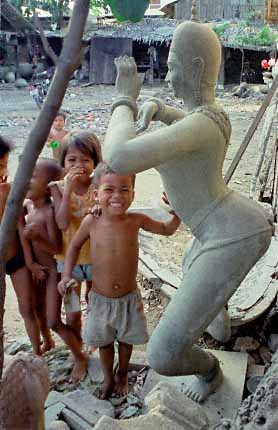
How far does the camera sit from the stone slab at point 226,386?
2.38 m

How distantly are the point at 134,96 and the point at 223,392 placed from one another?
1339mm

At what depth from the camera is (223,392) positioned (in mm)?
2473

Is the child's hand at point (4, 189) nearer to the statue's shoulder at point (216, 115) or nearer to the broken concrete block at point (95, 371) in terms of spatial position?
the broken concrete block at point (95, 371)

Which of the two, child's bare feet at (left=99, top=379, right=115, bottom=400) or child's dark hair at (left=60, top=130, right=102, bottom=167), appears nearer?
child's bare feet at (left=99, top=379, right=115, bottom=400)

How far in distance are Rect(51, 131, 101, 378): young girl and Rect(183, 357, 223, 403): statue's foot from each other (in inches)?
26.4

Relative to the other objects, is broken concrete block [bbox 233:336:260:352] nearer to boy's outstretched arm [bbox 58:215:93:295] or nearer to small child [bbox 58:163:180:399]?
small child [bbox 58:163:180:399]

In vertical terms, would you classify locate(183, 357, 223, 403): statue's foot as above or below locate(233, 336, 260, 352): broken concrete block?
above

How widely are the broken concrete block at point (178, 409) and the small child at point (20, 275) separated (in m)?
1.30

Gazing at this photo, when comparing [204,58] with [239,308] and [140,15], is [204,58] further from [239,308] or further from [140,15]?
[239,308]

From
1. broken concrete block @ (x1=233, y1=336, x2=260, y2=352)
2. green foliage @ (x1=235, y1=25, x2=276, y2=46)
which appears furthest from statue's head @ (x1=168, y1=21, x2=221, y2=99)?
green foliage @ (x1=235, y1=25, x2=276, y2=46)

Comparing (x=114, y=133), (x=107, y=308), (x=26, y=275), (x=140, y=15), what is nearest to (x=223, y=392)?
(x=107, y=308)

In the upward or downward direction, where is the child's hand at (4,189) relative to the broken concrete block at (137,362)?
upward

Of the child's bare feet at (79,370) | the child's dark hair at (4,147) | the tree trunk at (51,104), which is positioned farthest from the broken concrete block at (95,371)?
the tree trunk at (51,104)

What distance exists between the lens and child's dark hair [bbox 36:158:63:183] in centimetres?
274
